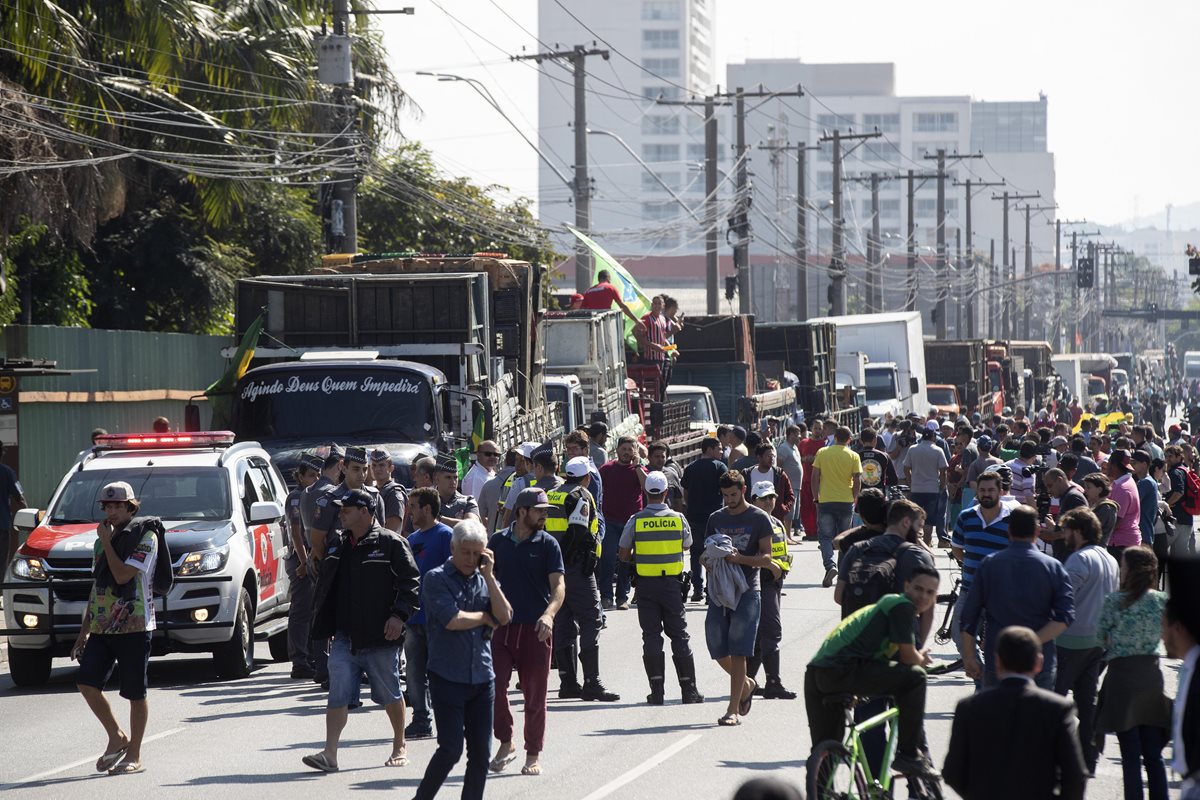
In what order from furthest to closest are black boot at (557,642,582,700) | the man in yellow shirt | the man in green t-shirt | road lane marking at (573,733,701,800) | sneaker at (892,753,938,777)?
the man in yellow shirt
black boot at (557,642,582,700)
road lane marking at (573,733,701,800)
sneaker at (892,753,938,777)
the man in green t-shirt

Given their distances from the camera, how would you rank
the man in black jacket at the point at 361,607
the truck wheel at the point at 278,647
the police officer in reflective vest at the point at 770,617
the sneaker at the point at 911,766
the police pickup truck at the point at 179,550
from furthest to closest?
the truck wheel at the point at 278,647
the police pickup truck at the point at 179,550
the police officer in reflective vest at the point at 770,617
the man in black jacket at the point at 361,607
the sneaker at the point at 911,766

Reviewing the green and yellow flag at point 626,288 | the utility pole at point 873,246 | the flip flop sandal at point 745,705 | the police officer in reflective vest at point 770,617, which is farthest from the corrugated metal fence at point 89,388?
the utility pole at point 873,246

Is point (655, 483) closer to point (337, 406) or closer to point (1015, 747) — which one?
point (1015, 747)

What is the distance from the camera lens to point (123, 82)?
25078 mm

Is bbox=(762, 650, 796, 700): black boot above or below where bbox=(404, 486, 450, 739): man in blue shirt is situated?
below

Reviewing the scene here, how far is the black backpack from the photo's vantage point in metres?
9.62

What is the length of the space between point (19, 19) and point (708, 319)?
1654cm

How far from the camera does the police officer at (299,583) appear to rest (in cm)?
1338

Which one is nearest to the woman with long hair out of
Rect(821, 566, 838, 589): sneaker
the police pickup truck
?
the police pickup truck

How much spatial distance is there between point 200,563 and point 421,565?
343 centimetres

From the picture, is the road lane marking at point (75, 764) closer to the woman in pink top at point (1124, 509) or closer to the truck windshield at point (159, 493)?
the truck windshield at point (159, 493)

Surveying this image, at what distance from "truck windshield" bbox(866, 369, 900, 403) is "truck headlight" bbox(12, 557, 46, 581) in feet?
104

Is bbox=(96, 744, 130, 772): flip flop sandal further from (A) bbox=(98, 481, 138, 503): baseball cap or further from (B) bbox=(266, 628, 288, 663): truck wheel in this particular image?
(B) bbox=(266, 628, 288, 663): truck wheel

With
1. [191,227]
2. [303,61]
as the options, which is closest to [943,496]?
[303,61]
